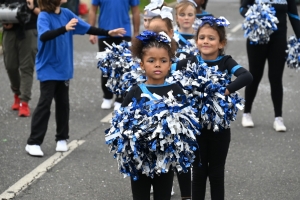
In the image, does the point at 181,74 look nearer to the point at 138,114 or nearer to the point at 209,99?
the point at 209,99

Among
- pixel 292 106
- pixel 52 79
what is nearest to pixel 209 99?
pixel 52 79

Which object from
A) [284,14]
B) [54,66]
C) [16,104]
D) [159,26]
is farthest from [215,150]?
[16,104]

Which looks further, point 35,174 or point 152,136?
point 35,174

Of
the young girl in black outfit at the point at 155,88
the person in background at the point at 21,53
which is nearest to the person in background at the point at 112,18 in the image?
the person in background at the point at 21,53

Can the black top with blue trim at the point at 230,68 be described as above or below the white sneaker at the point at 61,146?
above

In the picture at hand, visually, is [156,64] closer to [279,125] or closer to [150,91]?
[150,91]

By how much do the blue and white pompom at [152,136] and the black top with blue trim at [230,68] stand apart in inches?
26.4

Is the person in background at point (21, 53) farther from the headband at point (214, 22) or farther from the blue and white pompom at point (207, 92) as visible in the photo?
the blue and white pompom at point (207, 92)

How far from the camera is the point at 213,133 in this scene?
5523 mm

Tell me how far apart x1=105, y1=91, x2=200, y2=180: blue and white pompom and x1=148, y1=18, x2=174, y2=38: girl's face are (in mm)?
1564

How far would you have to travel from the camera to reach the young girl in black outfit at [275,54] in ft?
28.1

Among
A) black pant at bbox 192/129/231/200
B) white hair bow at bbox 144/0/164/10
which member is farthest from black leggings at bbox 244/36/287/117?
black pant at bbox 192/129/231/200

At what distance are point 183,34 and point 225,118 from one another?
6.18ft

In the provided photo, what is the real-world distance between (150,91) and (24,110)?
4749mm
